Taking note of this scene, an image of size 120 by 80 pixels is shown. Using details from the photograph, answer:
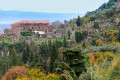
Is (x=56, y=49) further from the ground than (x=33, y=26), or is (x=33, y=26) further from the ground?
(x=33, y=26)

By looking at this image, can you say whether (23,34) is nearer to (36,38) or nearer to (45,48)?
(36,38)

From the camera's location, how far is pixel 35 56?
26.5 meters

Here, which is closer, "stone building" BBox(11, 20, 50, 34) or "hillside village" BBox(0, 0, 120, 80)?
"hillside village" BBox(0, 0, 120, 80)

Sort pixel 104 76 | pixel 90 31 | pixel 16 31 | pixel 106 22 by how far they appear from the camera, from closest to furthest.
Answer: pixel 104 76
pixel 90 31
pixel 106 22
pixel 16 31

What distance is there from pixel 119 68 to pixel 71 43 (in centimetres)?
3466

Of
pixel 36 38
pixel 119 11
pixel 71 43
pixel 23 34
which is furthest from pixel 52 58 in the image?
pixel 119 11

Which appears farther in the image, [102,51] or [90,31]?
[90,31]

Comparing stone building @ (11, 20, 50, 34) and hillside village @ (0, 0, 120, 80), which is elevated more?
stone building @ (11, 20, 50, 34)

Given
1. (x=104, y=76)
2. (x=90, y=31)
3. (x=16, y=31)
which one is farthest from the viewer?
(x=16, y=31)

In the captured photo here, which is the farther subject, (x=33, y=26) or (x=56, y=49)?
(x=33, y=26)

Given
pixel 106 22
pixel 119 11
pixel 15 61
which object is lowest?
pixel 15 61

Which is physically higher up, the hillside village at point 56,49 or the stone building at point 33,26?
the stone building at point 33,26

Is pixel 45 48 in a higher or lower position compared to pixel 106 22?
lower

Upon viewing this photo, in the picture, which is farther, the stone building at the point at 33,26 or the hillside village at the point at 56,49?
the stone building at the point at 33,26
